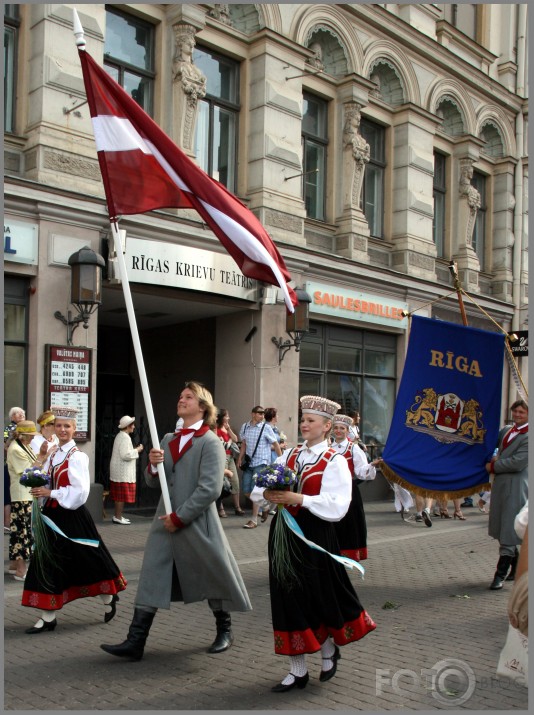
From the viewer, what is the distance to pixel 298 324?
1481cm

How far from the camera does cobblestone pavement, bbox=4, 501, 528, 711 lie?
16.4ft

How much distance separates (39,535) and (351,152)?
505 inches

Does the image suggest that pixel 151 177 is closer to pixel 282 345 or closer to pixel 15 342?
pixel 15 342

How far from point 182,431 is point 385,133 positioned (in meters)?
14.5

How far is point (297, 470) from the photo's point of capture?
5.55m

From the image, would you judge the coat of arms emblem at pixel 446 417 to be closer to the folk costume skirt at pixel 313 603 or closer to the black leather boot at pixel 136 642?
the folk costume skirt at pixel 313 603

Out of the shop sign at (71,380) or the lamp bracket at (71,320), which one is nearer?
the shop sign at (71,380)

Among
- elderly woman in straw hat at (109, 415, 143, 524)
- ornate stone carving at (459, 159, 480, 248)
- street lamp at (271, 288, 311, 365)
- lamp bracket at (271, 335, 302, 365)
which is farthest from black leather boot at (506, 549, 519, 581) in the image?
ornate stone carving at (459, 159, 480, 248)

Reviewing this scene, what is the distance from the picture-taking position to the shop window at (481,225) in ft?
73.3

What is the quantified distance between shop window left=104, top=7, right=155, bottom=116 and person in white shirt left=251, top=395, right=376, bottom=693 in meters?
9.82

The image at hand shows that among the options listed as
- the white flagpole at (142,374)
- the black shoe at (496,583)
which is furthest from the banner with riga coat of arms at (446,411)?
the white flagpole at (142,374)

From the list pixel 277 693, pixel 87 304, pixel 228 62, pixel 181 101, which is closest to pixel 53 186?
pixel 87 304

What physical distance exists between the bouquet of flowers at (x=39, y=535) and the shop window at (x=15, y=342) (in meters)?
5.57

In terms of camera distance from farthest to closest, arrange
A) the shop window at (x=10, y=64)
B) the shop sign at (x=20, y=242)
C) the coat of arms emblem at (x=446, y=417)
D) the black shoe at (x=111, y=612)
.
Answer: the shop window at (x=10, y=64) → the shop sign at (x=20, y=242) → the coat of arms emblem at (x=446, y=417) → the black shoe at (x=111, y=612)
